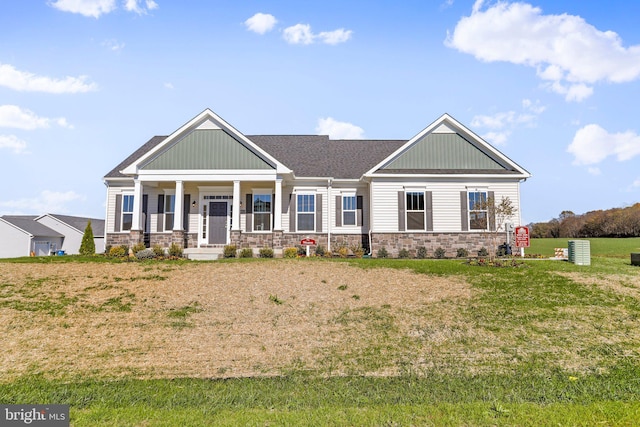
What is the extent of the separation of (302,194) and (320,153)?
12.5ft

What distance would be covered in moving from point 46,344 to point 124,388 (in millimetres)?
3309

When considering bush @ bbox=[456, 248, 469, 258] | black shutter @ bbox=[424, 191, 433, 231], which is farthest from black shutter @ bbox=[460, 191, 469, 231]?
black shutter @ bbox=[424, 191, 433, 231]

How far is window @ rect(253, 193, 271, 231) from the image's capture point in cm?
2130

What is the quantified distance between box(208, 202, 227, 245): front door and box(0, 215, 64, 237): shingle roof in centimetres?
2720

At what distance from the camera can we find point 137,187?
65.4ft

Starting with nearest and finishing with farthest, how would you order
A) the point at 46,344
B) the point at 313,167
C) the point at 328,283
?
the point at 46,344, the point at 328,283, the point at 313,167

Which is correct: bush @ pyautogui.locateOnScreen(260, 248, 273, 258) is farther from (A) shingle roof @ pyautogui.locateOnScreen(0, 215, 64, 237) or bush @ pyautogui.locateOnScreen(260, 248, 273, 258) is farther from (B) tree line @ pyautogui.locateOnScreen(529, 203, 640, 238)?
(B) tree line @ pyautogui.locateOnScreen(529, 203, 640, 238)

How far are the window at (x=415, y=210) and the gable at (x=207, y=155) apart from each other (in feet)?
23.2

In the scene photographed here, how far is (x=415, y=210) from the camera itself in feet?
67.3

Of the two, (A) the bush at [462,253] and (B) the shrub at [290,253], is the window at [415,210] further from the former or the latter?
(B) the shrub at [290,253]

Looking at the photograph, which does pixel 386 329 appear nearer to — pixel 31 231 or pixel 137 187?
pixel 137 187

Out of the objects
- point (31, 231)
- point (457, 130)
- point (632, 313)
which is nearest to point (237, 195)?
point (457, 130)

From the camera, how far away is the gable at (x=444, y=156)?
2081 cm

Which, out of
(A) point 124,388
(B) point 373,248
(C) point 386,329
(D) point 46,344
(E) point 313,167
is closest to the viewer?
(A) point 124,388
